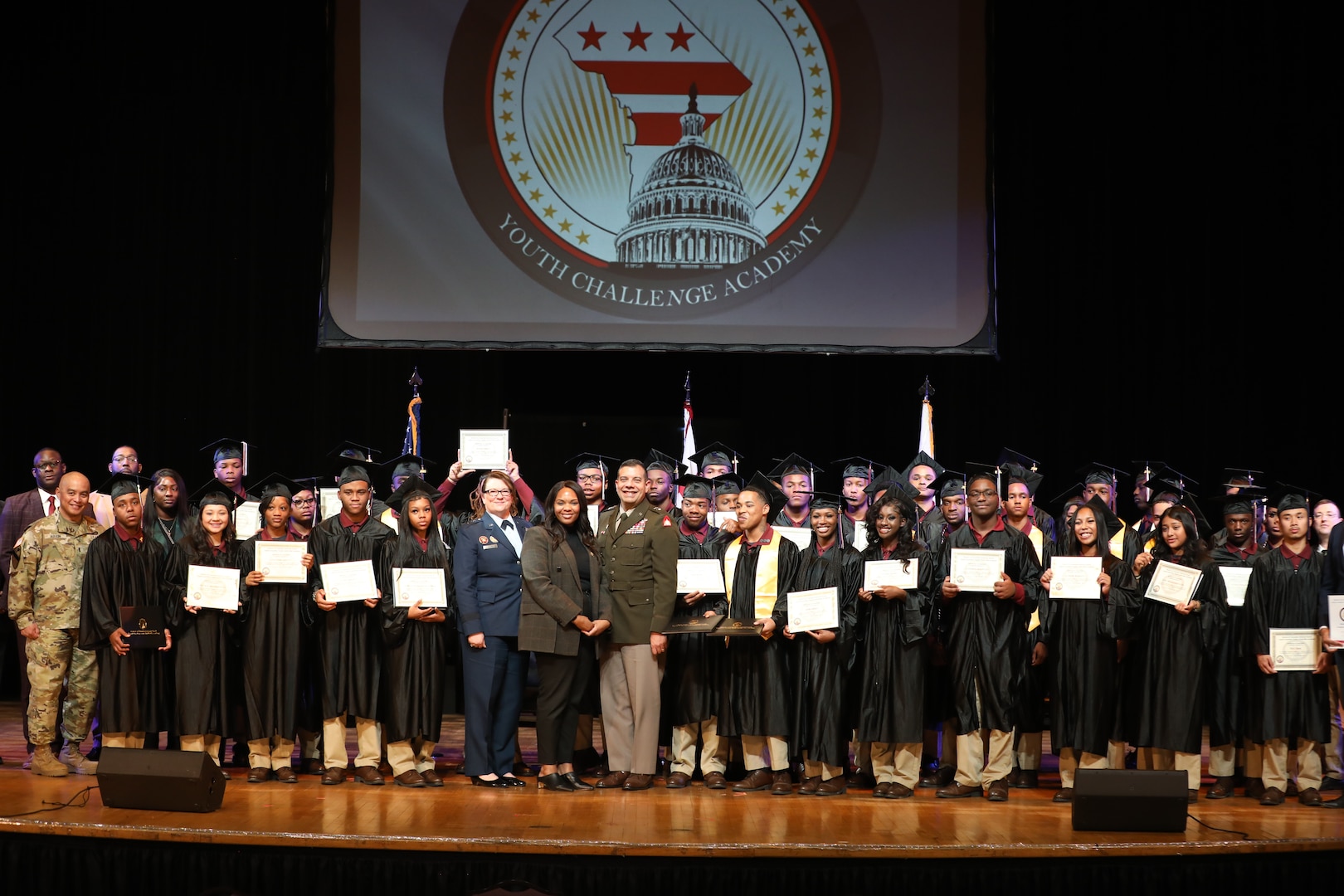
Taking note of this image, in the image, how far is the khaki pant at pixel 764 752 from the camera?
6977mm

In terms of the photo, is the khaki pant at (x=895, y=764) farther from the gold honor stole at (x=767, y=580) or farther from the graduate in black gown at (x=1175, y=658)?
the graduate in black gown at (x=1175, y=658)

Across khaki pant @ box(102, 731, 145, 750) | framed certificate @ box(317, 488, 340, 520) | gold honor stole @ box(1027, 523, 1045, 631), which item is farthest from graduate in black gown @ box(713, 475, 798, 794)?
khaki pant @ box(102, 731, 145, 750)

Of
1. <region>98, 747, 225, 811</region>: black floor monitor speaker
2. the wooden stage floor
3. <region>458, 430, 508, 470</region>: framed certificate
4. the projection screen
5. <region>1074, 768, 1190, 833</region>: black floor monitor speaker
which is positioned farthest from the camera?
the projection screen

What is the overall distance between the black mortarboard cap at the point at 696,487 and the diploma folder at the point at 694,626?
2.98 ft

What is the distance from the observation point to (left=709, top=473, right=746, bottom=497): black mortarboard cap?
25.9ft

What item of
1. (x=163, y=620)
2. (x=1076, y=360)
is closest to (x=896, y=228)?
(x=1076, y=360)

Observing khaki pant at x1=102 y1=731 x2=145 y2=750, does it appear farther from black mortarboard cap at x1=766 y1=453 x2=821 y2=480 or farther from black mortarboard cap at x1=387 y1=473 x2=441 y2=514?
black mortarboard cap at x1=766 y1=453 x2=821 y2=480

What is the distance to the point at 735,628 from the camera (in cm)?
678

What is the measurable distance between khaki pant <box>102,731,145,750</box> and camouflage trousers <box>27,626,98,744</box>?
0.34m

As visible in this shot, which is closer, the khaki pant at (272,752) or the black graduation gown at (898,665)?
the black graduation gown at (898,665)

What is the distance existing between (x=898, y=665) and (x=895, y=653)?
65mm

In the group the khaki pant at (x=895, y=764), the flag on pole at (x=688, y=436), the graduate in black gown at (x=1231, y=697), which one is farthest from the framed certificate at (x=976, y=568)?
the flag on pole at (x=688, y=436)

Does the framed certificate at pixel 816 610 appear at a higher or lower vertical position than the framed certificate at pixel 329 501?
lower

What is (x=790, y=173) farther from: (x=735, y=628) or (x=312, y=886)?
→ (x=312, y=886)
